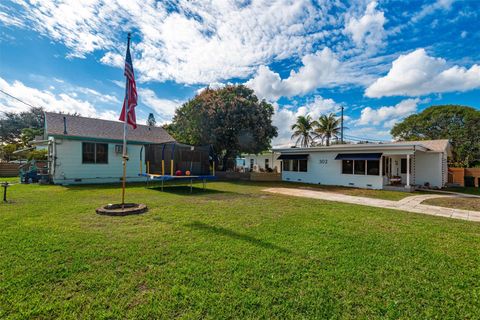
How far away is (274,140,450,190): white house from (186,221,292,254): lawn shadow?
11.5 meters

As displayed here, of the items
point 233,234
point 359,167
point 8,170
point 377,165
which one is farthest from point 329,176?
point 8,170

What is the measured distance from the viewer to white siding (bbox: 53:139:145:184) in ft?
39.3

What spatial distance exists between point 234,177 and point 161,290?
1672 centimetres

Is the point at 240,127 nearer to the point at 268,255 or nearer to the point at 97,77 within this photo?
the point at 97,77

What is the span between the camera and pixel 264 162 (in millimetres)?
24578

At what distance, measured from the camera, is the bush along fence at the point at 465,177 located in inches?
579

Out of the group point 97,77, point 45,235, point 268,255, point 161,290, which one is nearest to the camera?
point 161,290

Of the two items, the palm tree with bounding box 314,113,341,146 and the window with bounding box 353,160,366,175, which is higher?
the palm tree with bounding box 314,113,341,146

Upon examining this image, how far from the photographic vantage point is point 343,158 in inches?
551

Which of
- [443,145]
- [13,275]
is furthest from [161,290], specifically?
[443,145]

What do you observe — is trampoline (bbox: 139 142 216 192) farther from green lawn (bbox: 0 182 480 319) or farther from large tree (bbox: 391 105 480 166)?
large tree (bbox: 391 105 480 166)

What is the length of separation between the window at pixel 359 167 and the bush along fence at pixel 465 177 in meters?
7.66

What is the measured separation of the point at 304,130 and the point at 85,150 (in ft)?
78.9

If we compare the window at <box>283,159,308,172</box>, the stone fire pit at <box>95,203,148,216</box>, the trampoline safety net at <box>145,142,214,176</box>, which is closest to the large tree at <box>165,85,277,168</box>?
the window at <box>283,159,308,172</box>
